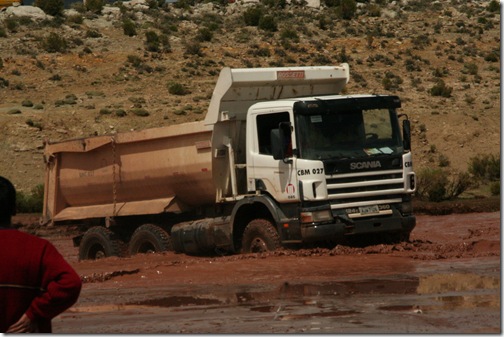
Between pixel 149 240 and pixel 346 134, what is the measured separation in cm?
501

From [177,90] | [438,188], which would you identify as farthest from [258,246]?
[177,90]

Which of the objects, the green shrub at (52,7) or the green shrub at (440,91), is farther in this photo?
the green shrub at (52,7)

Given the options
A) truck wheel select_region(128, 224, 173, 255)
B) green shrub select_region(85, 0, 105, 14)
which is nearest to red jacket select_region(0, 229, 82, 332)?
truck wheel select_region(128, 224, 173, 255)

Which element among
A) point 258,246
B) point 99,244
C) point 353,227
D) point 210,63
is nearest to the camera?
point 353,227

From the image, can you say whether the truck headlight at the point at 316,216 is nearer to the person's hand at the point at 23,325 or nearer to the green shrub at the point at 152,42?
the person's hand at the point at 23,325

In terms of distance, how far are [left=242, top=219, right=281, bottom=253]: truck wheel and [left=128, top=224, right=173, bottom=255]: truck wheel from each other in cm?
239

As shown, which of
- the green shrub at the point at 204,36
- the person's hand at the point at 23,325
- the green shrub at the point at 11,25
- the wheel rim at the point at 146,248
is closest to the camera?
the person's hand at the point at 23,325

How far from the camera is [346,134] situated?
17.4m

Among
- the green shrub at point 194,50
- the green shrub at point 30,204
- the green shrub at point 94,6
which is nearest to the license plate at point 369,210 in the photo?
the green shrub at point 30,204

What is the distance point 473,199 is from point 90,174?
15.2m

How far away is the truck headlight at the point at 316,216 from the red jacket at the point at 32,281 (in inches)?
419

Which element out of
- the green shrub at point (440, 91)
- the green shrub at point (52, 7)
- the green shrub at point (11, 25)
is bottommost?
the green shrub at point (440, 91)

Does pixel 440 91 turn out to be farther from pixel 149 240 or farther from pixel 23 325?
pixel 23 325

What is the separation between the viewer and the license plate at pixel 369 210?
1741 cm
